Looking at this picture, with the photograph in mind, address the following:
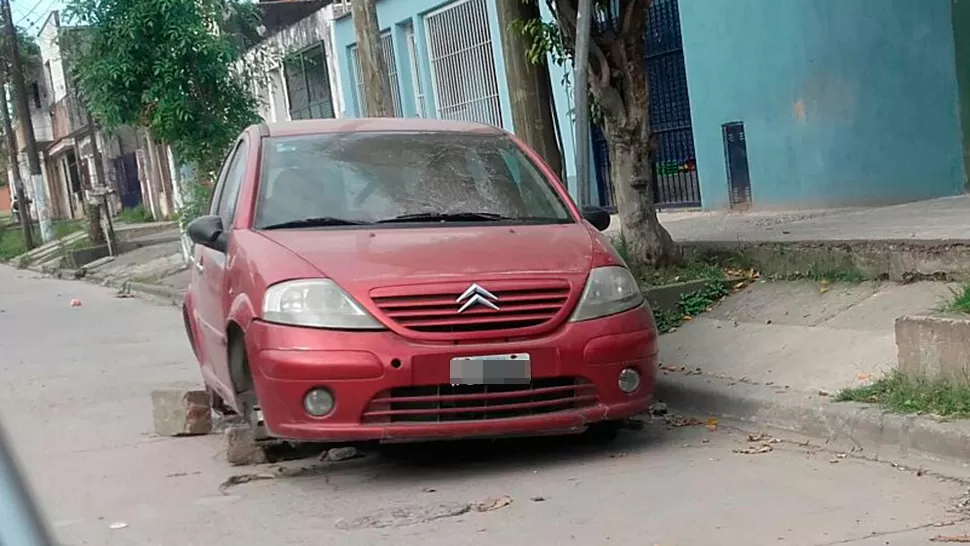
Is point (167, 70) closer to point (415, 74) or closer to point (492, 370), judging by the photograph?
point (415, 74)

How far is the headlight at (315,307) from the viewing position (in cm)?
533

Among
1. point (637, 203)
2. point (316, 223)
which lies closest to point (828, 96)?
point (637, 203)

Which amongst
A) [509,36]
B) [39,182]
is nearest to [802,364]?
[509,36]

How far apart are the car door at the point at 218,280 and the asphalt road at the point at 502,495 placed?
1.70ft

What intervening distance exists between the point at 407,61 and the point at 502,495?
1529cm

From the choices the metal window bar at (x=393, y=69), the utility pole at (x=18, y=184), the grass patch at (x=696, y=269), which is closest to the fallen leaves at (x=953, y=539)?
the grass patch at (x=696, y=269)

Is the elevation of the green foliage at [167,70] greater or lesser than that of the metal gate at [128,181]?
greater

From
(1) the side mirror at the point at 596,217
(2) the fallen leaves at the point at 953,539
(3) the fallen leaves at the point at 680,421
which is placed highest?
(1) the side mirror at the point at 596,217

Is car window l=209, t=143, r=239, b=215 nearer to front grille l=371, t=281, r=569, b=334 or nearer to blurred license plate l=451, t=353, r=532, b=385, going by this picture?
front grille l=371, t=281, r=569, b=334

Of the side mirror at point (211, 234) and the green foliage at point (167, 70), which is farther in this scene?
the green foliage at point (167, 70)

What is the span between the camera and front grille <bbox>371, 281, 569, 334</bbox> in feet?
17.5

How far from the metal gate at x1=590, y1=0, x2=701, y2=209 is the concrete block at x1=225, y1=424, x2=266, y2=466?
27.1 ft

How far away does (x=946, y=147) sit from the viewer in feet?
33.3

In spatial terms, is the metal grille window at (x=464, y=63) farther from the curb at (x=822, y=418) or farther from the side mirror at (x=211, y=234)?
the side mirror at (x=211, y=234)
